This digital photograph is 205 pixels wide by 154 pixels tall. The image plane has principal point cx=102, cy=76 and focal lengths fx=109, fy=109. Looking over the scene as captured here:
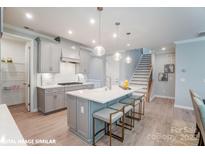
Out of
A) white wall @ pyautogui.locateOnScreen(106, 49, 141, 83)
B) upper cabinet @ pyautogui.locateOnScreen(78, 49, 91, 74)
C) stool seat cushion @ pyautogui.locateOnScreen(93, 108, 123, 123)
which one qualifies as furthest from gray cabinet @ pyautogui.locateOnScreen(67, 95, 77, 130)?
A: white wall @ pyautogui.locateOnScreen(106, 49, 141, 83)

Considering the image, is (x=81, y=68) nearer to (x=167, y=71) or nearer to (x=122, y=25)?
(x=122, y=25)

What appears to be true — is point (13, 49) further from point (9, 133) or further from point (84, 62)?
point (9, 133)

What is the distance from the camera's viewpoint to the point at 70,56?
4516 mm

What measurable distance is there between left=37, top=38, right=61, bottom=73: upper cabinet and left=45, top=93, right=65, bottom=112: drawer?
0.89m

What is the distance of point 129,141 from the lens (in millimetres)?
2215

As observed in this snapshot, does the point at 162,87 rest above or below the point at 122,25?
below

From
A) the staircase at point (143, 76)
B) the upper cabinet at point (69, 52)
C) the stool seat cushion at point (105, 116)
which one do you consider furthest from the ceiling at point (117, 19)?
the staircase at point (143, 76)

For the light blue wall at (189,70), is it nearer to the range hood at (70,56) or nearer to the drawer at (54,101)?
the range hood at (70,56)

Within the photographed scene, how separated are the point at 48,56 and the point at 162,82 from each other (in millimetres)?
6056

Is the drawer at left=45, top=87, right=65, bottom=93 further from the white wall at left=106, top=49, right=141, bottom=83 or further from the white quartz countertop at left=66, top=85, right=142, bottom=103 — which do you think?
the white wall at left=106, top=49, right=141, bottom=83

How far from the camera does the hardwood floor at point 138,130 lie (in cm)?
221

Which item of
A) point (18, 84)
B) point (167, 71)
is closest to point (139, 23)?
point (167, 71)

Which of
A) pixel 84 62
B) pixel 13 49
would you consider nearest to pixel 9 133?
pixel 84 62

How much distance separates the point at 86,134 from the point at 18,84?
4.19 m
